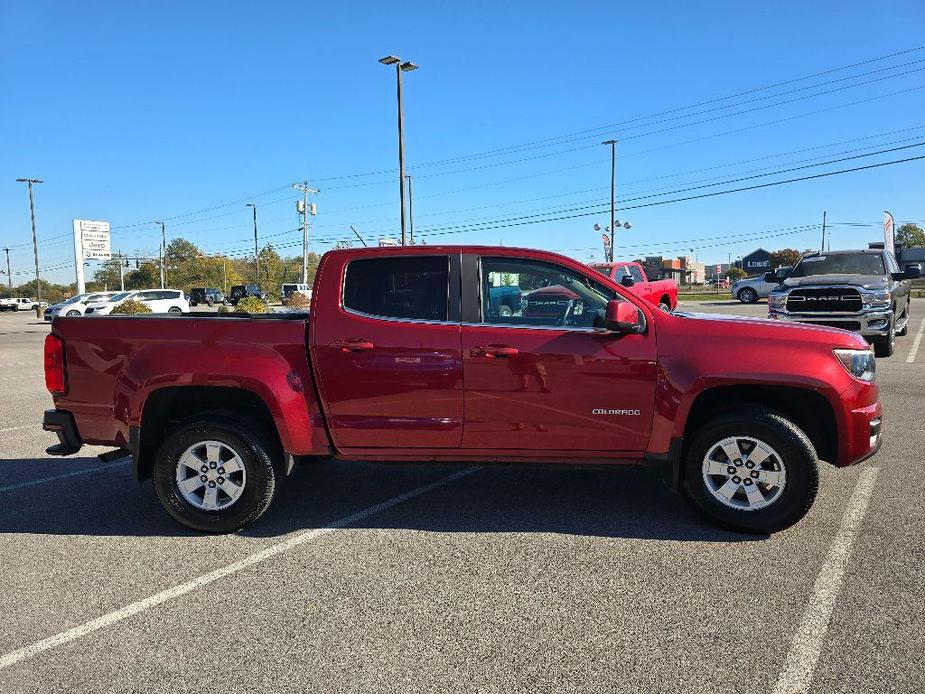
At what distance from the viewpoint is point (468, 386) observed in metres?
4.18

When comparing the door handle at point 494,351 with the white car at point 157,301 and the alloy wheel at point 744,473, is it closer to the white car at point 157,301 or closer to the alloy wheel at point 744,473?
the alloy wheel at point 744,473

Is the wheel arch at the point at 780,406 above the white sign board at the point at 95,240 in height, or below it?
below

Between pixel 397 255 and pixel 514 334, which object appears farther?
pixel 397 255

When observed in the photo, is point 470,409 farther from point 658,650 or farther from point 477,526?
point 658,650

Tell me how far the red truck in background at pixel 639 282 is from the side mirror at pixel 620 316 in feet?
31.2

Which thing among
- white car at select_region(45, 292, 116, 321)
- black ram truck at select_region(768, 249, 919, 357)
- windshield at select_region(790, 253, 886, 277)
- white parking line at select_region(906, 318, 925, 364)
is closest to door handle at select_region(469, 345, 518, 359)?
black ram truck at select_region(768, 249, 919, 357)

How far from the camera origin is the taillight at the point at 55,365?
4.43 m

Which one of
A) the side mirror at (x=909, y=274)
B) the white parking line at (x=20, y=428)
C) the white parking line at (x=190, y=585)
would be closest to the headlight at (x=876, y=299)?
the side mirror at (x=909, y=274)

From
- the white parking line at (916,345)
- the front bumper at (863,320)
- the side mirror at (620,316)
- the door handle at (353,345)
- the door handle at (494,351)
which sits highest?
the side mirror at (620,316)

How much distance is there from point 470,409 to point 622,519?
1267 mm

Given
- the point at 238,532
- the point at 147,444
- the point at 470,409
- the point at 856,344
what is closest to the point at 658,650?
the point at 470,409

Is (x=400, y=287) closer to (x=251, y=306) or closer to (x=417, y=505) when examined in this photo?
(x=417, y=505)

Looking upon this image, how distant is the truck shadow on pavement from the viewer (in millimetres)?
4359

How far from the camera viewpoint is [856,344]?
165 inches
